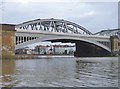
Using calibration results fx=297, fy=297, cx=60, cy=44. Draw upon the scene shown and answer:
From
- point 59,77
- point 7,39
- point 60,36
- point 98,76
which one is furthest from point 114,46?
point 59,77

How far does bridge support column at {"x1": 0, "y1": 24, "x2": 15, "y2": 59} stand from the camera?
66.8m

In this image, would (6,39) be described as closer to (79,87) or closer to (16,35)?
(16,35)

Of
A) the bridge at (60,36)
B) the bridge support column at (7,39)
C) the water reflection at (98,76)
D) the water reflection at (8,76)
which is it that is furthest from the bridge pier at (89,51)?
the water reflection at (8,76)

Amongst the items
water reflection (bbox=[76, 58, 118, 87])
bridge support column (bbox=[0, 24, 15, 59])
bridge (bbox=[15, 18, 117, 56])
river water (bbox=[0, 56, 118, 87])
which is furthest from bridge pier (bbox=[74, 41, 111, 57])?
river water (bbox=[0, 56, 118, 87])

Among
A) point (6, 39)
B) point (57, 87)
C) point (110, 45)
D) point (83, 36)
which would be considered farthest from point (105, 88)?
point (110, 45)

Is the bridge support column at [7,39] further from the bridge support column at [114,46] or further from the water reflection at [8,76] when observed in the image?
the bridge support column at [114,46]

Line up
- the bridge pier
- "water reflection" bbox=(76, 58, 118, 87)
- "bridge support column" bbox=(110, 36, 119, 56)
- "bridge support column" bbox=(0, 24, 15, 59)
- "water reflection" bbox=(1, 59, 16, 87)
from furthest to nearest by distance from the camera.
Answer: "bridge support column" bbox=(110, 36, 119, 56)
the bridge pier
"bridge support column" bbox=(0, 24, 15, 59)
"water reflection" bbox=(76, 58, 118, 87)
"water reflection" bbox=(1, 59, 16, 87)

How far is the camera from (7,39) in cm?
6881

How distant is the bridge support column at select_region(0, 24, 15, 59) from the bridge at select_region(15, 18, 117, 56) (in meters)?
2.03

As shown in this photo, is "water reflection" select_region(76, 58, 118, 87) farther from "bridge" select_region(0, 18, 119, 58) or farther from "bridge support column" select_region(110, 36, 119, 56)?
"bridge support column" select_region(110, 36, 119, 56)

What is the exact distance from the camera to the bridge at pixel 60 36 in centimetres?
7181

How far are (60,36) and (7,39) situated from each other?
17071 millimetres

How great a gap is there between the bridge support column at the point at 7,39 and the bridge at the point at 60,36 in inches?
80.0

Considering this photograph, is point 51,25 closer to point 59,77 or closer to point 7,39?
point 7,39
